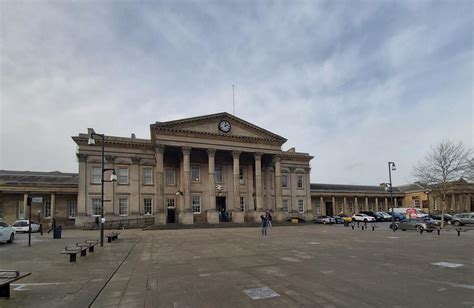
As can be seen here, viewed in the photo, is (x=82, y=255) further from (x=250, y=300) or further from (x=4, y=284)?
(x=250, y=300)

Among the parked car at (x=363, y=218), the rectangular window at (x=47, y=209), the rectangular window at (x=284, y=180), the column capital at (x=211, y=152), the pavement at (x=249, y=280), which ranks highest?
the column capital at (x=211, y=152)

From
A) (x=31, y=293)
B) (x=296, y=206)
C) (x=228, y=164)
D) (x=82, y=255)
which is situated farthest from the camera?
(x=296, y=206)

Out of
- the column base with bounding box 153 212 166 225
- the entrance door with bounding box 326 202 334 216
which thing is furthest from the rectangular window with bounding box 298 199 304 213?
the column base with bounding box 153 212 166 225

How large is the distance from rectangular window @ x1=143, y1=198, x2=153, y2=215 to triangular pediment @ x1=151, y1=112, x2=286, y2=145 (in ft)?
33.2

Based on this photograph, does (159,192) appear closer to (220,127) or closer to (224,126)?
(220,127)

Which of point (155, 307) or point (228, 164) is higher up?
point (228, 164)

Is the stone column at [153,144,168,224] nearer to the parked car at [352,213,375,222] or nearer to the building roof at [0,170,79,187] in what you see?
the building roof at [0,170,79,187]

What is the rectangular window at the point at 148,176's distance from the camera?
152 ft

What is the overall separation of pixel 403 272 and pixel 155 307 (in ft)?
25.3

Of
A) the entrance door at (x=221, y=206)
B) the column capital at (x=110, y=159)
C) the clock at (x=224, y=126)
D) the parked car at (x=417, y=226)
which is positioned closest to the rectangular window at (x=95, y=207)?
the column capital at (x=110, y=159)

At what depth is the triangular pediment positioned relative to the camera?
4353 centimetres

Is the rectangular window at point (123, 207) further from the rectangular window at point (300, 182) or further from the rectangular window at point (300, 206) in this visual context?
the rectangular window at point (300, 182)

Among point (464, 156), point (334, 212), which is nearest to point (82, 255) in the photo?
point (464, 156)

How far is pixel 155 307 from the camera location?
7.06 metres
